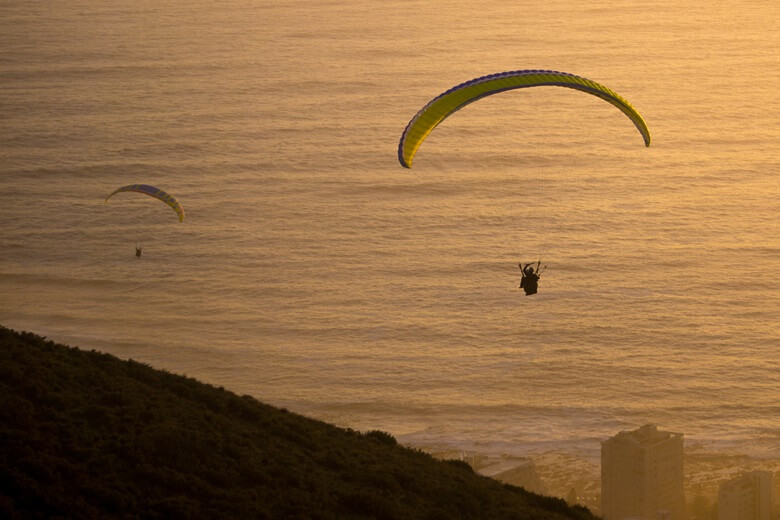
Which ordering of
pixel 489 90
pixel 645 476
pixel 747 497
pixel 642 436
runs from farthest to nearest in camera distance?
1. pixel 642 436
2. pixel 645 476
3. pixel 747 497
4. pixel 489 90

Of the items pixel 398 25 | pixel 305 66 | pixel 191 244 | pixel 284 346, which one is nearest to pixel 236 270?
pixel 191 244

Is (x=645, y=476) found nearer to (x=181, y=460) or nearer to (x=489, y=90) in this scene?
(x=489, y=90)

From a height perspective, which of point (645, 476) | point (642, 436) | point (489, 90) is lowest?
point (645, 476)

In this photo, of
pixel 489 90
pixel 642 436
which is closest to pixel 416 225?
pixel 642 436

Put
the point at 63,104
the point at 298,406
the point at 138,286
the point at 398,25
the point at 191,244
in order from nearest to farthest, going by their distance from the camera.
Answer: the point at 298,406 < the point at 138,286 < the point at 191,244 < the point at 63,104 < the point at 398,25

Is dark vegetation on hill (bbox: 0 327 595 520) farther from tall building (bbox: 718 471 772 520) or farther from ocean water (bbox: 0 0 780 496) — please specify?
ocean water (bbox: 0 0 780 496)

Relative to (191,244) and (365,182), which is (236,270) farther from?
(365,182)
